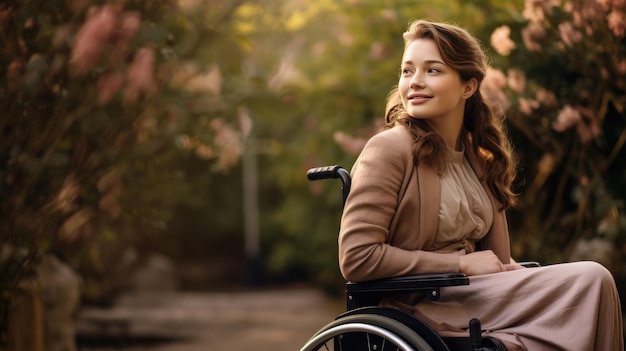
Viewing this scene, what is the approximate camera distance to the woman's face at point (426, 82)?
3141 millimetres

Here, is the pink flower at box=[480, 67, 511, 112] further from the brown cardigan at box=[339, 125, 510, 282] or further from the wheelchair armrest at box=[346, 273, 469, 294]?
the wheelchair armrest at box=[346, 273, 469, 294]

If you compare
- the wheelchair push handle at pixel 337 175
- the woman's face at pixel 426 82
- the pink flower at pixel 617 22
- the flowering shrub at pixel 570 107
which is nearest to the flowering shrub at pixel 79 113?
the wheelchair push handle at pixel 337 175

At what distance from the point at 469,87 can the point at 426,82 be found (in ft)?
0.63

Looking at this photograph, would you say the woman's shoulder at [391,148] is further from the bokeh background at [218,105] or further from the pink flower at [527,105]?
the pink flower at [527,105]

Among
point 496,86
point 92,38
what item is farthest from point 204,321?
point 92,38

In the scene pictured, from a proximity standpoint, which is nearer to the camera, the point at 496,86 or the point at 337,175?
the point at 337,175

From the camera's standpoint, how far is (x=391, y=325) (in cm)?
290

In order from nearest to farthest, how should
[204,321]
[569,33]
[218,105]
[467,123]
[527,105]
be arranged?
[467,123], [569,33], [527,105], [218,105], [204,321]

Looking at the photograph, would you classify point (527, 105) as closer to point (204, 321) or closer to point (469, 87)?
point (469, 87)

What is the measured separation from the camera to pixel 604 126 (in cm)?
577

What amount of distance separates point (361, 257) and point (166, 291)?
9872mm

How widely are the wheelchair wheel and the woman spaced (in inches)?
5.0

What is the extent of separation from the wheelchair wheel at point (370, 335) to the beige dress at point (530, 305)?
0.44 feet

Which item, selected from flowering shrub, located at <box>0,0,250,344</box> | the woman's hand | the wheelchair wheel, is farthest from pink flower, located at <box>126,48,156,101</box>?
the woman's hand
